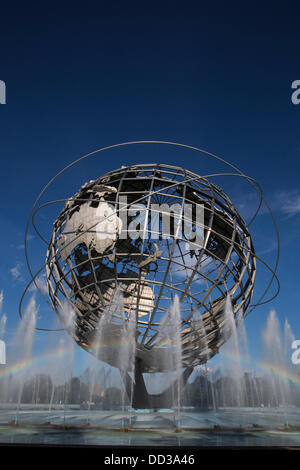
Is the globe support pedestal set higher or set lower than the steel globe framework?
lower

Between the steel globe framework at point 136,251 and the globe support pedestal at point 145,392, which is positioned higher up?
the steel globe framework at point 136,251

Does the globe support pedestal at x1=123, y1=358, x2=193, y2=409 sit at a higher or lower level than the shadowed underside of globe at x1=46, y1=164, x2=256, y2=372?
lower

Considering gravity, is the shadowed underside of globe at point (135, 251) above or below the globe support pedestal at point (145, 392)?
above
